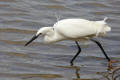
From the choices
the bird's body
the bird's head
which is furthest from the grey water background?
the bird's body

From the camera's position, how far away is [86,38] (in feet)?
26.7

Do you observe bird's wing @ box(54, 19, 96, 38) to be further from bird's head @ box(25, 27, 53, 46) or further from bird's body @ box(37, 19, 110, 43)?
bird's head @ box(25, 27, 53, 46)

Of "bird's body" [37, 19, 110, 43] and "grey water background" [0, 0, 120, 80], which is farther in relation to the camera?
"bird's body" [37, 19, 110, 43]

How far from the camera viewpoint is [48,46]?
8961 mm

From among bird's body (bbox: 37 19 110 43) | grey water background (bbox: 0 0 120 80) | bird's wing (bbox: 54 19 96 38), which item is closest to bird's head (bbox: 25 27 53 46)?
bird's body (bbox: 37 19 110 43)

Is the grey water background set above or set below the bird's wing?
below

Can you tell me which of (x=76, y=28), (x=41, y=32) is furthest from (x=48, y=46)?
(x=76, y=28)

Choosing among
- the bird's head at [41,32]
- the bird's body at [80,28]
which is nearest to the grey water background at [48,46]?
the bird's head at [41,32]

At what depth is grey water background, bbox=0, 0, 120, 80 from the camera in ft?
24.4

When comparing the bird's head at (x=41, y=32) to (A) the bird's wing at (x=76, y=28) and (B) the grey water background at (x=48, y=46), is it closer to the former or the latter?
(A) the bird's wing at (x=76, y=28)

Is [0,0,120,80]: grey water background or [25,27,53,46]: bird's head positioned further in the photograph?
[25,27,53,46]: bird's head

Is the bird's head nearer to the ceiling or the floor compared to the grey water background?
nearer to the ceiling

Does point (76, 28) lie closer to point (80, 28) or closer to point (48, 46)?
point (80, 28)

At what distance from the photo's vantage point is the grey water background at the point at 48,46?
7441 mm
